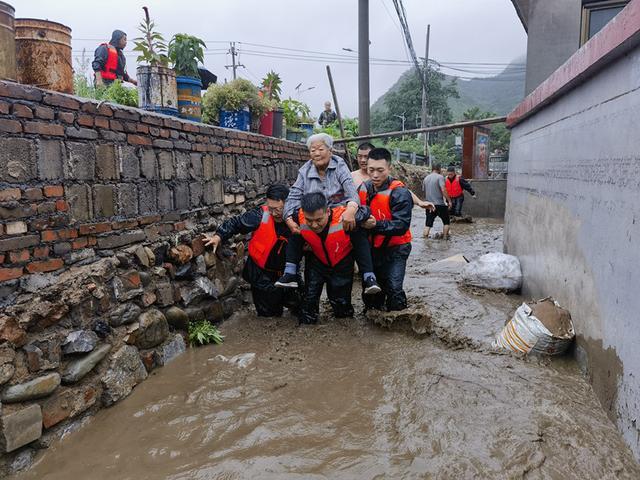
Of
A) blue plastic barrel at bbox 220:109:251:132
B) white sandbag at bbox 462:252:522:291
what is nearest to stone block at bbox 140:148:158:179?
blue plastic barrel at bbox 220:109:251:132

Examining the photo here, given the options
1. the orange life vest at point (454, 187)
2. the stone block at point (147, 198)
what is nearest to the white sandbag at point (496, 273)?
the stone block at point (147, 198)

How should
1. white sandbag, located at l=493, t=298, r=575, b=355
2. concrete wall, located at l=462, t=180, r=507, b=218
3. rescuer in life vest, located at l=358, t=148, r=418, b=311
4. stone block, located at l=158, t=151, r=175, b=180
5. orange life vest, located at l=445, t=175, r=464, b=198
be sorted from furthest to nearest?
concrete wall, located at l=462, t=180, r=507, b=218 → orange life vest, located at l=445, t=175, r=464, b=198 → rescuer in life vest, located at l=358, t=148, r=418, b=311 → stone block, located at l=158, t=151, r=175, b=180 → white sandbag, located at l=493, t=298, r=575, b=355

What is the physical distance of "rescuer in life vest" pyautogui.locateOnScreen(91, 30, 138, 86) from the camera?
573 cm

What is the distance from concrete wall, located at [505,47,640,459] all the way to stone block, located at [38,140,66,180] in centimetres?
312

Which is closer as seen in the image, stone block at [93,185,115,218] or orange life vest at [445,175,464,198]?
stone block at [93,185,115,218]

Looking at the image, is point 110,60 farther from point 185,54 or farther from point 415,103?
point 415,103

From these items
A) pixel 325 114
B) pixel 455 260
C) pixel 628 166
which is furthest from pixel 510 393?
pixel 325 114

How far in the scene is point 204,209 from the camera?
4.31 m

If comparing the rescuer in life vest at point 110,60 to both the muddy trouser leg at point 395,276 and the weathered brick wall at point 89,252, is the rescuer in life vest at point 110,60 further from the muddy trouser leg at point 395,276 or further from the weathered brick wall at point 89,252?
the muddy trouser leg at point 395,276

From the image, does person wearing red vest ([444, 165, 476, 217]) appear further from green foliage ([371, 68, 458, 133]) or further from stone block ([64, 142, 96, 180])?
→ green foliage ([371, 68, 458, 133])

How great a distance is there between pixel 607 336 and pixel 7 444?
3.20m

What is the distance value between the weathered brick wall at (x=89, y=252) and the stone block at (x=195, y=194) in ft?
0.05

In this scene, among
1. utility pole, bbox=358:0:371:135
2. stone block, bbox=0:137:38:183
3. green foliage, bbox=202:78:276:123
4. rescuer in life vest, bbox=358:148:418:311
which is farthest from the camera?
utility pole, bbox=358:0:371:135

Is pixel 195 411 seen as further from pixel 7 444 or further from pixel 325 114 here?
pixel 325 114
